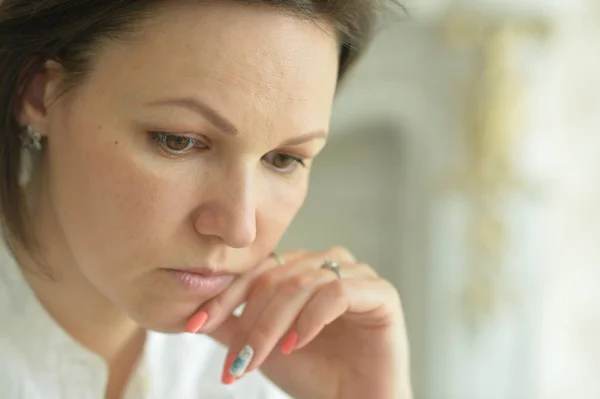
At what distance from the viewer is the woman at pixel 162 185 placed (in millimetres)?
683

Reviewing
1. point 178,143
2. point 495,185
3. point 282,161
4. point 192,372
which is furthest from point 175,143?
point 495,185

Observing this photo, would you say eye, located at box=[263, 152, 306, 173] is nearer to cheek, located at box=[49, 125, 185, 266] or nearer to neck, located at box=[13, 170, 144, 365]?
cheek, located at box=[49, 125, 185, 266]

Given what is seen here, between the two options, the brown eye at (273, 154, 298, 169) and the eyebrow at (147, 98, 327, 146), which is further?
the brown eye at (273, 154, 298, 169)

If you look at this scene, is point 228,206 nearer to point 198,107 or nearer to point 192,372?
point 198,107

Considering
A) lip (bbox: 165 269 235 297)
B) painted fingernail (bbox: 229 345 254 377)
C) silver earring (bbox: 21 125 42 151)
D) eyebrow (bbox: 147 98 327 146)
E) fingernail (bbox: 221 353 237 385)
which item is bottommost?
fingernail (bbox: 221 353 237 385)

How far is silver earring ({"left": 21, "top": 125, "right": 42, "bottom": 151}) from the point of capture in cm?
79

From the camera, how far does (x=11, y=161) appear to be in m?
0.82

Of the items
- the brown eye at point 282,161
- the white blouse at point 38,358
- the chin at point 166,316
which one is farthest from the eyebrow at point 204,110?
Answer: the white blouse at point 38,358

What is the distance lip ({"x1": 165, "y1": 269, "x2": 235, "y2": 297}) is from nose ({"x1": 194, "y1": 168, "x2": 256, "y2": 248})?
0.20 feet

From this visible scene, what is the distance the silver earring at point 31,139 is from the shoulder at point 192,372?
1.00 feet

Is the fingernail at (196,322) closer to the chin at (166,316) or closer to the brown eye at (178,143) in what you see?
the chin at (166,316)

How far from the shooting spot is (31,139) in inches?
31.7

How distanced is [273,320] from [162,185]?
221 mm

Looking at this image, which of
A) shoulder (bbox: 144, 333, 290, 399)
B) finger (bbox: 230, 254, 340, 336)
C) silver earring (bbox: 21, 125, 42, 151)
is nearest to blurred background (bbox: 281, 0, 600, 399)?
shoulder (bbox: 144, 333, 290, 399)
